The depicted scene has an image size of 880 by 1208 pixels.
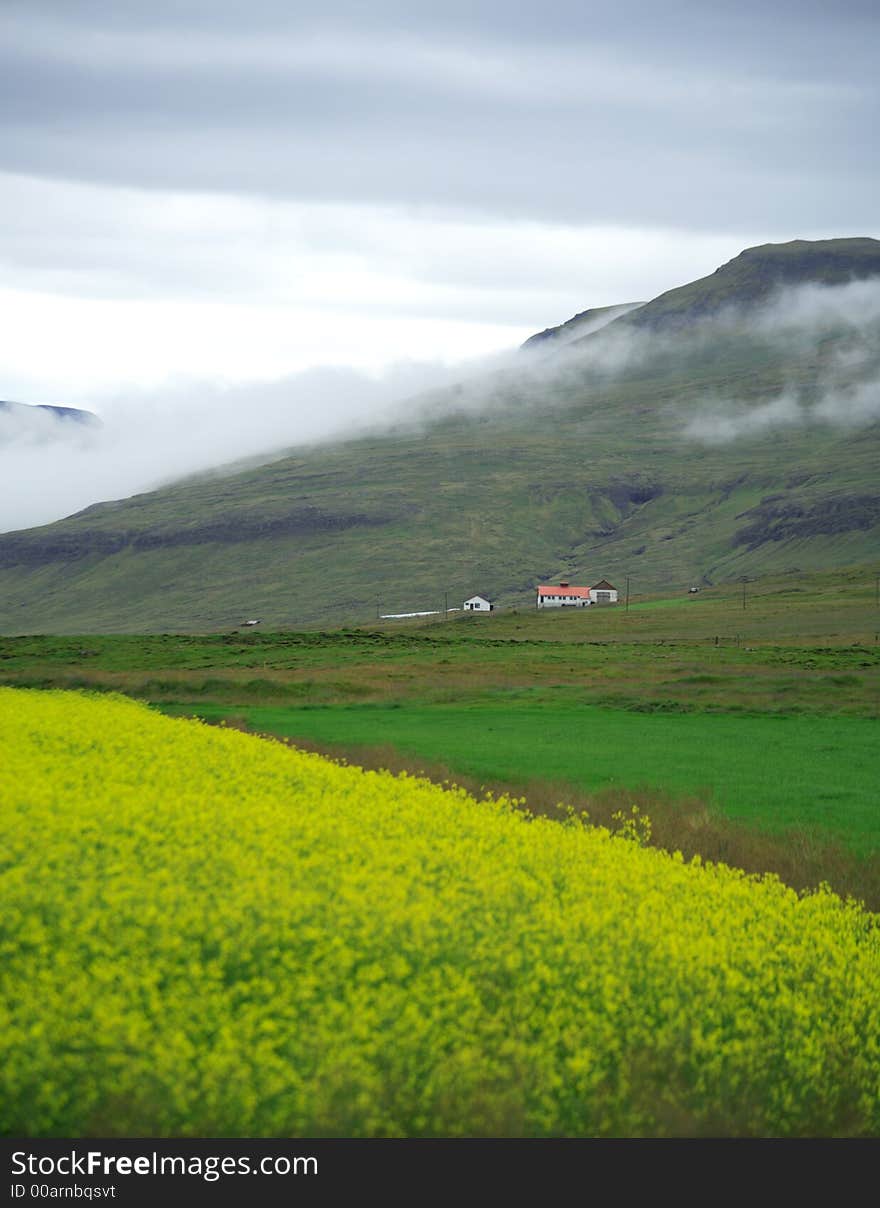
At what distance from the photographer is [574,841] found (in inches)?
715

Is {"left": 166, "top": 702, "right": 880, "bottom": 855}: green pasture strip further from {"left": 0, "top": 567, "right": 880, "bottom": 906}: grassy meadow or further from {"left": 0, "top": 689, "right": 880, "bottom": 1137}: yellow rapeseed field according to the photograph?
{"left": 0, "top": 689, "right": 880, "bottom": 1137}: yellow rapeseed field

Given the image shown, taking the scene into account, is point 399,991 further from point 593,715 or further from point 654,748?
point 593,715

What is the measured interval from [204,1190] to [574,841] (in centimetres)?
1056

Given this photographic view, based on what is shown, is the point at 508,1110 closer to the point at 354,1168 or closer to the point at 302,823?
the point at 354,1168

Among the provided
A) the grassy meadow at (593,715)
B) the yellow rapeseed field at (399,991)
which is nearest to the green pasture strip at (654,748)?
the grassy meadow at (593,715)

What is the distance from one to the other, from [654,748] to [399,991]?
25.1 metres

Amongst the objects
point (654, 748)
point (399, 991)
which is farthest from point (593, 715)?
point (399, 991)

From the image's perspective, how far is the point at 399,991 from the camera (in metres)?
10.2

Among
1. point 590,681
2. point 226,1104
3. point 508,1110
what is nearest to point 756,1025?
point 508,1110

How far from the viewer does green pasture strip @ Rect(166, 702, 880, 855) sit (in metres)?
24.7

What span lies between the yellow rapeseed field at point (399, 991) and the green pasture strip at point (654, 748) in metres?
8.54

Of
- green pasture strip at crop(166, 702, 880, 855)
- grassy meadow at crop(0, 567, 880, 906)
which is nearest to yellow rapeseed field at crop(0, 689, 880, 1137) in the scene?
grassy meadow at crop(0, 567, 880, 906)

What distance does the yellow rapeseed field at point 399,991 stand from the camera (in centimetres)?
895

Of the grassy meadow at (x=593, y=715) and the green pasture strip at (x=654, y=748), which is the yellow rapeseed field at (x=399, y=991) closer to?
the grassy meadow at (x=593, y=715)
